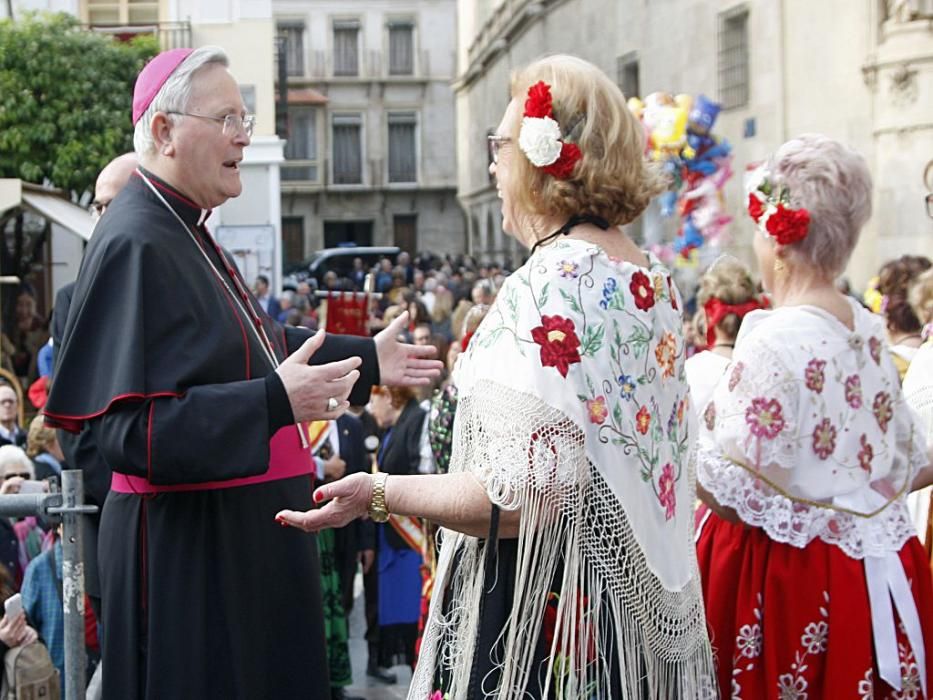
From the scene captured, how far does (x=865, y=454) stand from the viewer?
3533 mm

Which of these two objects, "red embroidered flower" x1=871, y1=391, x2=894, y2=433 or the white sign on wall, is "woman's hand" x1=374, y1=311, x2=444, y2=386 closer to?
"red embroidered flower" x1=871, y1=391, x2=894, y2=433

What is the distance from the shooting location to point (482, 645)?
2.73 metres

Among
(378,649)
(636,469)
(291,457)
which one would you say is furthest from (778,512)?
(378,649)

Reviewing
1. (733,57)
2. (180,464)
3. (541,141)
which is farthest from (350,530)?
(733,57)

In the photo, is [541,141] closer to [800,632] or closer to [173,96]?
[173,96]

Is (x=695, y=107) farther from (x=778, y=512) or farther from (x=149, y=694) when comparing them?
(x=149, y=694)

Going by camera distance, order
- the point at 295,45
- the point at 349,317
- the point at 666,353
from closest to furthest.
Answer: the point at 666,353, the point at 349,317, the point at 295,45

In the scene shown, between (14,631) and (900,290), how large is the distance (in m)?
4.07

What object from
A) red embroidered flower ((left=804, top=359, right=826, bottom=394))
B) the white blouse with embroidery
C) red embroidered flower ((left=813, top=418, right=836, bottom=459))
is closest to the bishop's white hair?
the white blouse with embroidery

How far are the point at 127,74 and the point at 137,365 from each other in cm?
1860

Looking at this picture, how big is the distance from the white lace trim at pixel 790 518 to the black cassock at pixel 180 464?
112 cm

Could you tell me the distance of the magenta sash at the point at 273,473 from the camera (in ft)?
10.2

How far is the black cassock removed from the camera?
295 cm

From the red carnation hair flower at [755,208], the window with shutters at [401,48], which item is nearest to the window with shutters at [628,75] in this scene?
the red carnation hair flower at [755,208]
